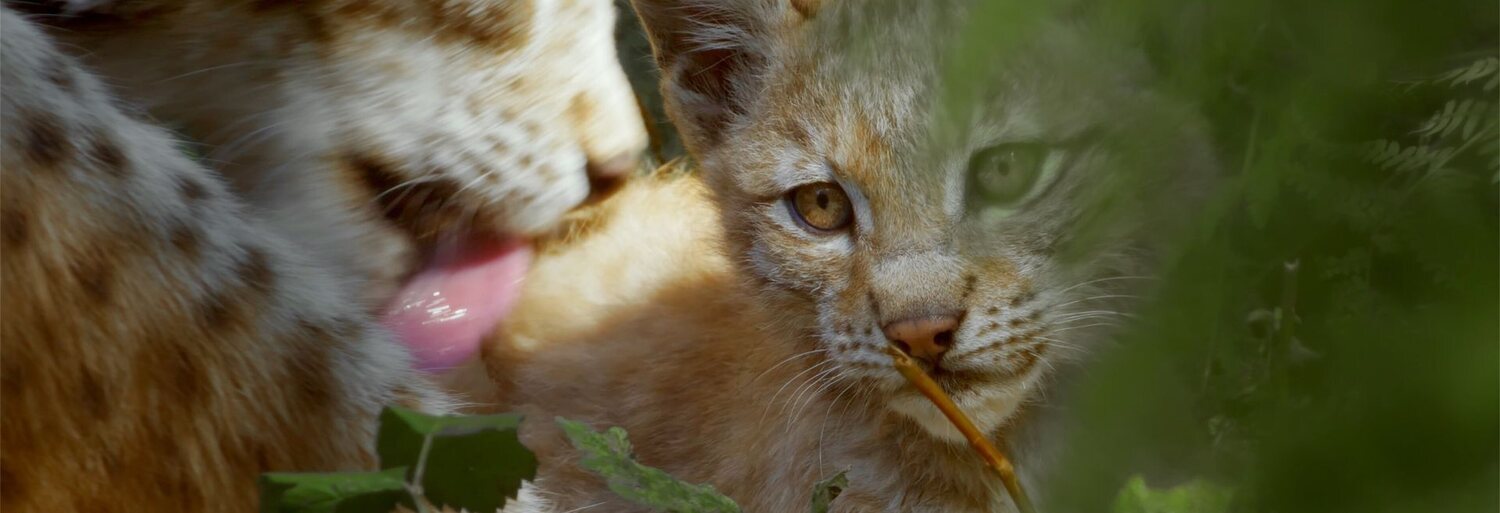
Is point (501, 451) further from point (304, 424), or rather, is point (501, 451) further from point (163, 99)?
point (163, 99)

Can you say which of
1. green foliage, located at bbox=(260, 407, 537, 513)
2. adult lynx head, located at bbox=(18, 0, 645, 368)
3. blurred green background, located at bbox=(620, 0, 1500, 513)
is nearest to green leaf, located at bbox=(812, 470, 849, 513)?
green foliage, located at bbox=(260, 407, 537, 513)

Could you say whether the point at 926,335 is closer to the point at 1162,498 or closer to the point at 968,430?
the point at 968,430

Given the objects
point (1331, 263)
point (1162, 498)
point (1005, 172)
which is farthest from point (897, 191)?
point (1331, 263)

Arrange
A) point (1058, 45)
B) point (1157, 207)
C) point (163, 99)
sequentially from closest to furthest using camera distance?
1. point (1157, 207)
2. point (1058, 45)
3. point (163, 99)

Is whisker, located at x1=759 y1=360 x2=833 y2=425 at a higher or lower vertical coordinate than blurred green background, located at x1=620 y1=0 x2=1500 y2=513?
lower

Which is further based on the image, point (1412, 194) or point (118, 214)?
point (118, 214)

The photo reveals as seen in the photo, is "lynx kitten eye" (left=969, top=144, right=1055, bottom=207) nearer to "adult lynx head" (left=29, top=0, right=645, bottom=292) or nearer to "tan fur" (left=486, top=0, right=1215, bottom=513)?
"tan fur" (left=486, top=0, right=1215, bottom=513)

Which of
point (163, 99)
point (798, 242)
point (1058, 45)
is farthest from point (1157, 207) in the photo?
point (163, 99)
